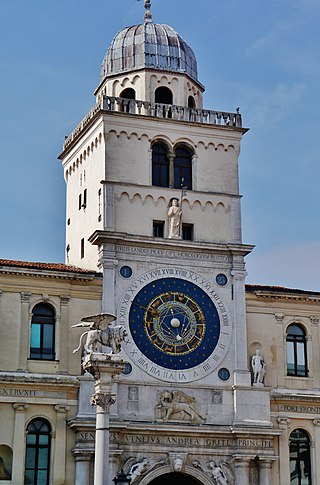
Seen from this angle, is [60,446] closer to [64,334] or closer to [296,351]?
[64,334]

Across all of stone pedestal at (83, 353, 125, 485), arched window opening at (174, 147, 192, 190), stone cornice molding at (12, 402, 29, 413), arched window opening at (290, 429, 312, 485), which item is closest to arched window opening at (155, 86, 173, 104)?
arched window opening at (174, 147, 192, 190)

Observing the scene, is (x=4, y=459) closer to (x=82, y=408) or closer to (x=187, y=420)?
(x=82, y=408)

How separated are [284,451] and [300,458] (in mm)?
898

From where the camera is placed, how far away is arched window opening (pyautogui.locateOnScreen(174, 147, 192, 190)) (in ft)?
128

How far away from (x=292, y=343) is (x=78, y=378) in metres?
8.65

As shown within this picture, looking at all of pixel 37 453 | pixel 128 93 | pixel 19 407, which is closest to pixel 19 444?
pixel 37 453

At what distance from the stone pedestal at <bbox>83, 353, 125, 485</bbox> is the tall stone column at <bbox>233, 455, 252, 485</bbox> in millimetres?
10009

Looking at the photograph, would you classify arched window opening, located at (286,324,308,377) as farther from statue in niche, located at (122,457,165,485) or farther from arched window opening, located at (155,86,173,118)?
arched window opening, located at (155,86,173,118)

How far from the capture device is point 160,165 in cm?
3897

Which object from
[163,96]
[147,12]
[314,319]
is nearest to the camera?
[314,319]

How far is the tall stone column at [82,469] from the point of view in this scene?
3375 centimetres

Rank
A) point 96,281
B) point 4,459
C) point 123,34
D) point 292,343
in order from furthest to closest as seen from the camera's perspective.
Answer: point 123,34 → point 292,343 → point 96,281 → point 4,459

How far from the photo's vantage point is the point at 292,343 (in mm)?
38938

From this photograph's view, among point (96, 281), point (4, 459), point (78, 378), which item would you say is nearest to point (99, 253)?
point (96, 281)
